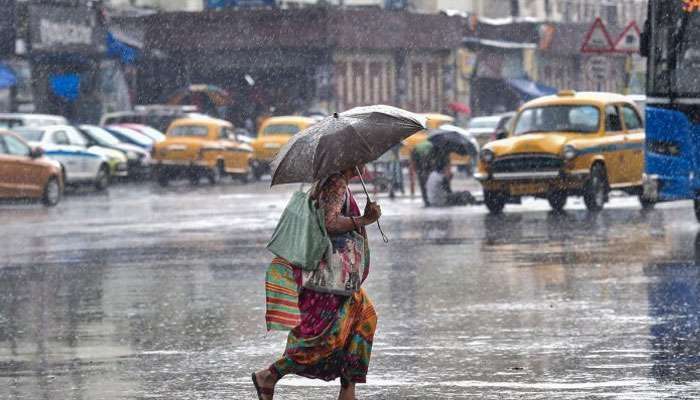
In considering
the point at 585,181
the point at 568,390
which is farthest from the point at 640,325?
the point at 585,181

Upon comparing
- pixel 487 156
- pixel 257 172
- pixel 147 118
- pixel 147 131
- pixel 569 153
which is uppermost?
pixel 569 153

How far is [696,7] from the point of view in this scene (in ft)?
66.8

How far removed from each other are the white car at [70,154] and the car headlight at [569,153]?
15000mm

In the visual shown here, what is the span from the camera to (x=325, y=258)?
8.23 m

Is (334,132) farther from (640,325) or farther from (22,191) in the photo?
(22,191)

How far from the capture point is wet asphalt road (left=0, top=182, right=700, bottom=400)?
965 centimetres

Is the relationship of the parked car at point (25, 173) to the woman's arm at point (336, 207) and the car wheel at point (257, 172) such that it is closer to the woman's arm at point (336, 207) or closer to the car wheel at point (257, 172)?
the car wheel at point (257, 172)

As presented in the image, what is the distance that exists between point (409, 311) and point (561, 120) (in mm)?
13891

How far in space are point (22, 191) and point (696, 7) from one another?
50.5 feet

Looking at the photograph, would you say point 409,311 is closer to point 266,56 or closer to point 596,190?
point 596,190

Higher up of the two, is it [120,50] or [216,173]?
[120,50]

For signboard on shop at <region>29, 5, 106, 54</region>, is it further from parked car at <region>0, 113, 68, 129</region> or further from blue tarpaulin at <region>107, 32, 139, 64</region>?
parked car at <region>0, 113, 68, 129</region>

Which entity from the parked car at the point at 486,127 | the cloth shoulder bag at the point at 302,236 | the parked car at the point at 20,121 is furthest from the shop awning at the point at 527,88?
the cloth shoulder bag at the point at 302,236

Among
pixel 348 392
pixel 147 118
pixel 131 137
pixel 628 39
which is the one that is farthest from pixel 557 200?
pixel 147 118
